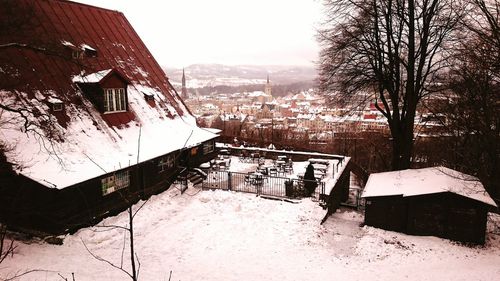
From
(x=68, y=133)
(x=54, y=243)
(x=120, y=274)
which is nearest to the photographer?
(x=120, y=274)

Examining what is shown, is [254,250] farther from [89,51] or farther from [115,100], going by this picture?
[89,51]

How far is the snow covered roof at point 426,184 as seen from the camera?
48.9 feet

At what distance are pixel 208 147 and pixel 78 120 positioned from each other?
1039 cm

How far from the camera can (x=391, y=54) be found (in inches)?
768

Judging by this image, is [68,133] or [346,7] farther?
[346,7]

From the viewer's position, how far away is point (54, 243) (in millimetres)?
12859

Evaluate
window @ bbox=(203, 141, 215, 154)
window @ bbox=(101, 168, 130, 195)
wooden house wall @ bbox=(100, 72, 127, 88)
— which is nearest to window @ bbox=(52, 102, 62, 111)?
wooden house wall @ bbox=(100, 72, 127, 88)

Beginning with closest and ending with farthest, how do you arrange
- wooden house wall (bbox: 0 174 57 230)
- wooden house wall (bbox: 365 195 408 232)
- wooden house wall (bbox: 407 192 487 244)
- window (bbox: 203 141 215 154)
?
1. wooden house wall (bbox: 0 174 57 230)
2. wooden house wall (bbox: 407 192 487 244)
3. wooden house wall (bbox: 365 195 408 232)
4. window (bbox: 203 141 215 154)

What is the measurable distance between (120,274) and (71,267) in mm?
1690

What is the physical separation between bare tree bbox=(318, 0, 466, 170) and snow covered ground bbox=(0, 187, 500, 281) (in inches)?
304

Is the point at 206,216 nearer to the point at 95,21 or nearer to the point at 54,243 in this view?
the point at 54,243

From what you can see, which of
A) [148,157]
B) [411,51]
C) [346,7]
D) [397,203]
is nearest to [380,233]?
[397,203]

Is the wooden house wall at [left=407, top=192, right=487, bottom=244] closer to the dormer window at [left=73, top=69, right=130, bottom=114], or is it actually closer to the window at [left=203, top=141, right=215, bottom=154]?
the window at [left=203, top=141, right=215, bottom=154]

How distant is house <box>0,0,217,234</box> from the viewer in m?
12.8
